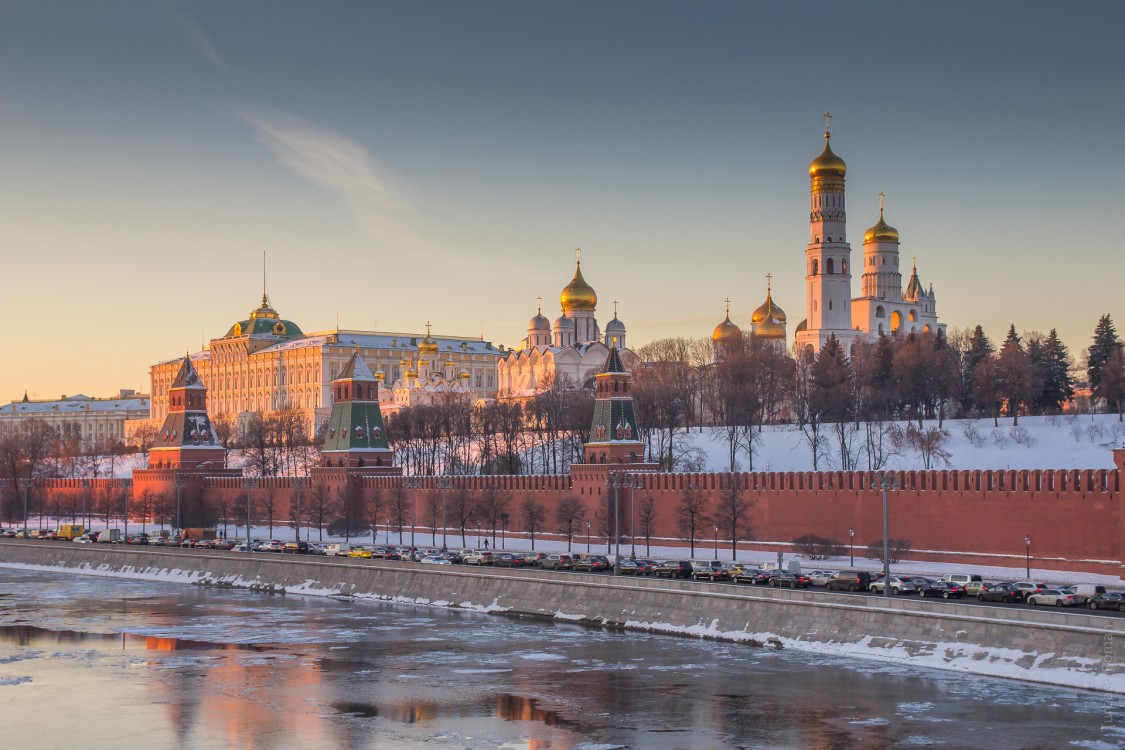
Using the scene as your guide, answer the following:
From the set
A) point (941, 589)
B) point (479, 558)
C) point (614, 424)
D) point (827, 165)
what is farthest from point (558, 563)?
point (827, 165)

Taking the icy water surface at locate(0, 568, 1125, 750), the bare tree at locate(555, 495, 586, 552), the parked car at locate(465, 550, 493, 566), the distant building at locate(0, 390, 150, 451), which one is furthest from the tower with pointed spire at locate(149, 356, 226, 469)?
the distant building at locate(0, 390, 150, 451)

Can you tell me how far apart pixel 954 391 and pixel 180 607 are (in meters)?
48.0

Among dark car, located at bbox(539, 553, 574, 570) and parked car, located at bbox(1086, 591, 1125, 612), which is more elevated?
dark car, located at bbox(539, 553, 574, 570)

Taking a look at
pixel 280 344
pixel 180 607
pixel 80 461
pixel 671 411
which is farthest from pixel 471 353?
pixel 180 607

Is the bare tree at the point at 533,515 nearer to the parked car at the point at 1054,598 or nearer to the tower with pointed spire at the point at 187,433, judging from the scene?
the tower with pointed spire at the point at 187,433

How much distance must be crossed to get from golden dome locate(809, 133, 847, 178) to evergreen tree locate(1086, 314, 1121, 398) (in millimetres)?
17348

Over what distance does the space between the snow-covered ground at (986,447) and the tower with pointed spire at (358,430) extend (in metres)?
15.4

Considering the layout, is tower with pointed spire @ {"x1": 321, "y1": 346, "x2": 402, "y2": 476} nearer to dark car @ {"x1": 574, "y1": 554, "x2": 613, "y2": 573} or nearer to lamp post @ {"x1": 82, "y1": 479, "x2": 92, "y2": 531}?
lamp post @ {"x1": 82, "y1": 479, "x2": 92, "y2": 531}

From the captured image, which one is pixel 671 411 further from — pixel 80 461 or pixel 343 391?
pixel 80 461

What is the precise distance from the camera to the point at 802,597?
120 ft

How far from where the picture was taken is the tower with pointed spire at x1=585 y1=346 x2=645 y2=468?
2489 inches

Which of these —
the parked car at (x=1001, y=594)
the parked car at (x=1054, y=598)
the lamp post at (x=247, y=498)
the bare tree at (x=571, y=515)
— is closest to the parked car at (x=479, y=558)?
the bare tree at (x=571, y=515)

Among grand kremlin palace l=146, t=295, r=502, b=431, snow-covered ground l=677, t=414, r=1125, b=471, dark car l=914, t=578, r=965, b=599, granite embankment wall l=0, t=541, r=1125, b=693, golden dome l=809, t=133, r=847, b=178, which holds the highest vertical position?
golden dome l=809, t=133, r=847, b=178

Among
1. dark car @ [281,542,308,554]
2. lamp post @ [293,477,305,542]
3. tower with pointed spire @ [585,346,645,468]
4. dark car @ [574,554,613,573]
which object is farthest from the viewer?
lamp post @ [293,477,305,542]
